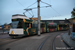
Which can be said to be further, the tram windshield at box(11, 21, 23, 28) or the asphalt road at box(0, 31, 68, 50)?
the tram windshield at box(11, 21, 23, 28)

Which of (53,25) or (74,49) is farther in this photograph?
(53,25)

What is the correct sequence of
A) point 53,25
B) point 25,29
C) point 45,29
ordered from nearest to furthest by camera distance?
1. point 25,29
2. point 45,29
3. point 53,25

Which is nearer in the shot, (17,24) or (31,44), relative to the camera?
(31,44)

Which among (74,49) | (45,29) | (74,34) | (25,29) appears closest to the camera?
(74,49)

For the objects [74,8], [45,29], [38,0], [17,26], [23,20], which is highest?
[38,0]

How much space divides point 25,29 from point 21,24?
40.8 inches

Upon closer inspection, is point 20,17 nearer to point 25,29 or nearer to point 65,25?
point 25,29

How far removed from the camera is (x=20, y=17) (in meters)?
12.6

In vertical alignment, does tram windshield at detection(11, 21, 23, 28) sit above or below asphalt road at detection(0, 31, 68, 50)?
above

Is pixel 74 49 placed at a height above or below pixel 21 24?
below

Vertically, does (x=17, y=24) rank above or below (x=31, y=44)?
above

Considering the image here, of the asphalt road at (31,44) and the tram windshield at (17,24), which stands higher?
the tram windshield at (17,24)

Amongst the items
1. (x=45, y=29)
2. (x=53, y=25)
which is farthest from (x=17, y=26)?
(x=53, y=25)

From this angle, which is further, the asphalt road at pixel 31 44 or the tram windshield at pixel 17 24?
the tram windshield at pixel 17 24
